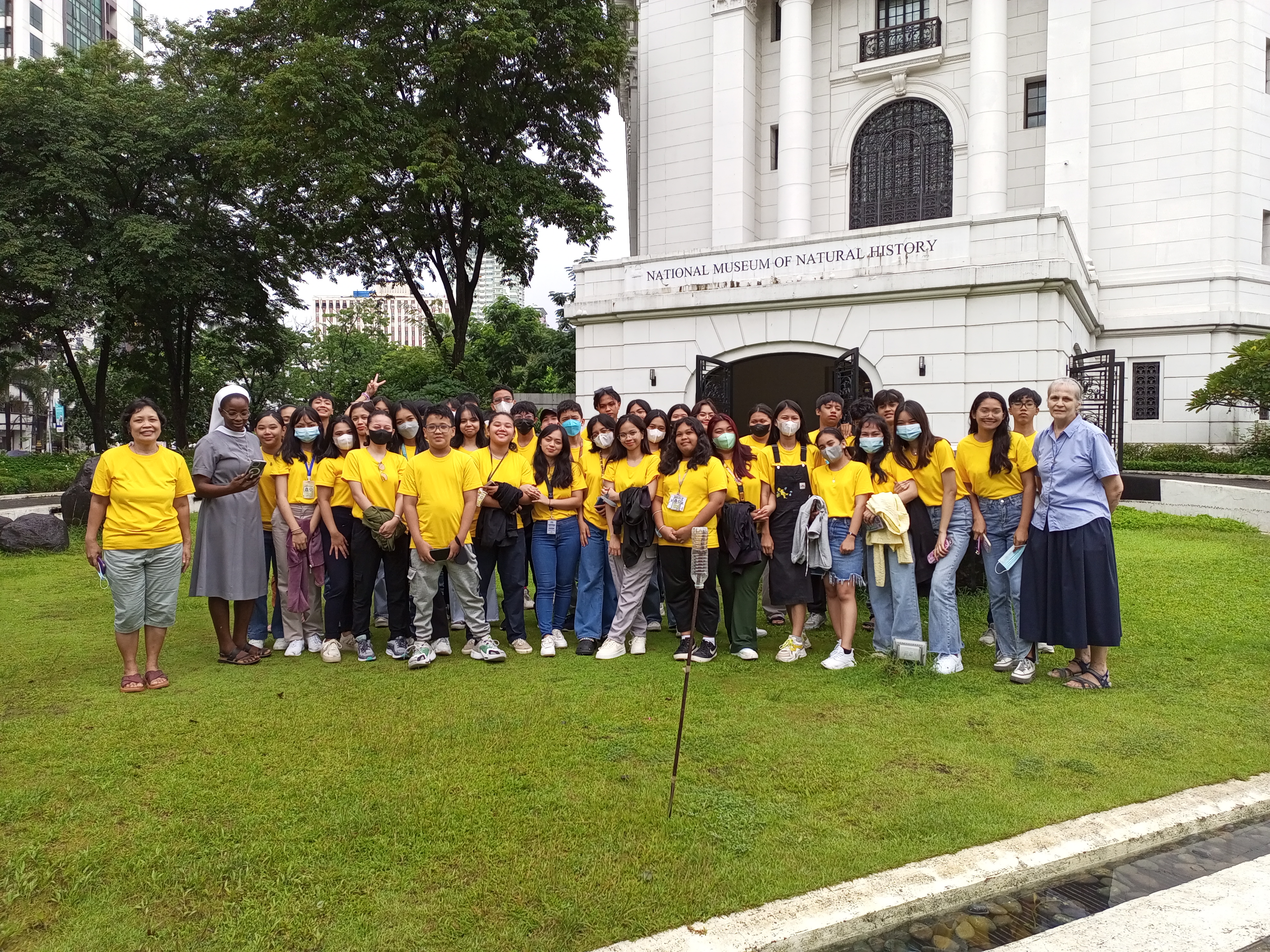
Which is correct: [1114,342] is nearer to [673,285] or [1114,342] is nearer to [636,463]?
[673,285]

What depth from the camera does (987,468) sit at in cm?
588

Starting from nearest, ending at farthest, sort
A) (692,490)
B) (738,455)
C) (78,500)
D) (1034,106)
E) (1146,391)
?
(692,490), (738,455), (78,500), (1034,106), (1146,391)

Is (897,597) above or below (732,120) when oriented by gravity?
below

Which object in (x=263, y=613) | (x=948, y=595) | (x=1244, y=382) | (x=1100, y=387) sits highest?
(x=1244, y=382)

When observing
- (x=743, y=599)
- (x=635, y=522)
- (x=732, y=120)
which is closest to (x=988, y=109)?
(x=732, y=120)

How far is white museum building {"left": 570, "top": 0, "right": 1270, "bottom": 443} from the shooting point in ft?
45.8

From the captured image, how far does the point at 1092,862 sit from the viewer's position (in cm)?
339

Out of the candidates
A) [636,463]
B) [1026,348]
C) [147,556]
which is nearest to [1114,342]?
[1026,348]

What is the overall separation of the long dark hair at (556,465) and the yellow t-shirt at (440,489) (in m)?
0.65

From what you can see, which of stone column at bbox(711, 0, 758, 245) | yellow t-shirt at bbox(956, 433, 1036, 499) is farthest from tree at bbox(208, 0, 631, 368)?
yellow t-shirt at bbox(956, 433, 1036, 499)

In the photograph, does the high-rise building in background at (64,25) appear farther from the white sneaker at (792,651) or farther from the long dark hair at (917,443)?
the white sneaker at (792,651)

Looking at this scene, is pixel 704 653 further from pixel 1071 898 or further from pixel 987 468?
pixel 1071 898

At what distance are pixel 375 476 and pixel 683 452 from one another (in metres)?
2.27

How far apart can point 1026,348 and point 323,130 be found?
50.3 ft
